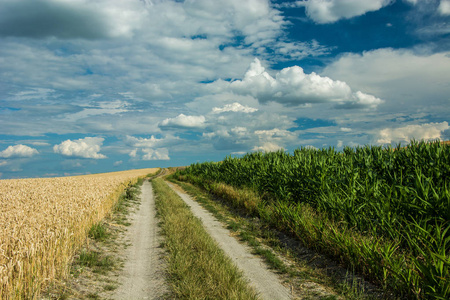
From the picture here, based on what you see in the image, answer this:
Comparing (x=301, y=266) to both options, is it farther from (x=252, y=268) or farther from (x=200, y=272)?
(x=200, y=272)

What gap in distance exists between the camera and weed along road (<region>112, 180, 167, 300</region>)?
5.26 m

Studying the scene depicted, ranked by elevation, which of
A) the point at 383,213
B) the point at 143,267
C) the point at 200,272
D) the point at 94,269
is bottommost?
the point at 143,267

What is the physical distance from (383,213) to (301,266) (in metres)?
2.43

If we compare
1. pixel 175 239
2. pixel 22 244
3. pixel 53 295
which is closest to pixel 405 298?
pixel 175 239

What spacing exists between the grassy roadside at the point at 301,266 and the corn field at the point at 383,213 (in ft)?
0.95

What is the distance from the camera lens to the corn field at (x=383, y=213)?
4543 millimetres

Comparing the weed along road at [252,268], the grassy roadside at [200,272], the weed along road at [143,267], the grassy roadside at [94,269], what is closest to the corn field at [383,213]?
the weed along road at [252,268]

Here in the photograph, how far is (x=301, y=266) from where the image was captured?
6.34 m

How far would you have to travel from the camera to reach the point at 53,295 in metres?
4.87

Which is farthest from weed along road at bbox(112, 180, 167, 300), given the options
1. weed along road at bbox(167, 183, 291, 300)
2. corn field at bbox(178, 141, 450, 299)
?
corn field at bbox(178, 141, 450, 299)

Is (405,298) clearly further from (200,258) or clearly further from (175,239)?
(175,239)

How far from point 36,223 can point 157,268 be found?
3292 millimetres

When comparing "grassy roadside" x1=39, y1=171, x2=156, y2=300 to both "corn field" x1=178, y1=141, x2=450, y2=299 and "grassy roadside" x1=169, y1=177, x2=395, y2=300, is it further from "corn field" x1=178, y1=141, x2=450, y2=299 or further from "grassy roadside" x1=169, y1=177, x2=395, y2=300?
"corn field" x1=178, y1=141, x2=450, y2=299

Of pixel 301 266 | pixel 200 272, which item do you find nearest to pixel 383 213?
pixel 301 266
